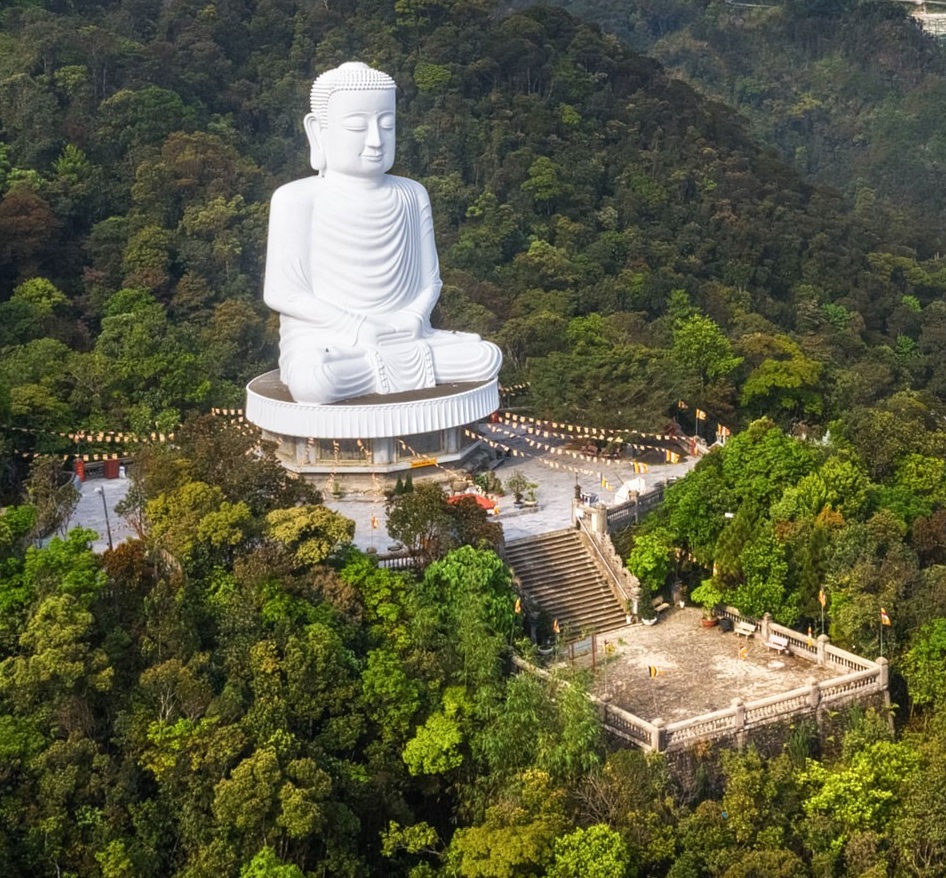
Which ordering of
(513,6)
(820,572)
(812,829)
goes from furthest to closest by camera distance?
1. (513,6)
2. (820,572)
3. (812,829)

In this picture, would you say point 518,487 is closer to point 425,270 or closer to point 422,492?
point 422,492

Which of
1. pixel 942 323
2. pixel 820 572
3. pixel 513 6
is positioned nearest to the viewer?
pixel 820 572

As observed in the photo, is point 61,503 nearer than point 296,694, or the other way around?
point 296,694

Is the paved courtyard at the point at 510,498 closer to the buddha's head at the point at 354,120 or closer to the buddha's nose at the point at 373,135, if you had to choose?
the buddha's head at the point at 354,120

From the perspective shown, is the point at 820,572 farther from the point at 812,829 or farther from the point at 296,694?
the point at 296,694

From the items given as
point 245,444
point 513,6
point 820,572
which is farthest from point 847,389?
point 513,6

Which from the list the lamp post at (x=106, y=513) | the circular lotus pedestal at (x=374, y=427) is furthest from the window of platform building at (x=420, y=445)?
the lamp post at (x=106, y=513)

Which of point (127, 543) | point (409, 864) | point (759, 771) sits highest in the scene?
point (127, 543)
